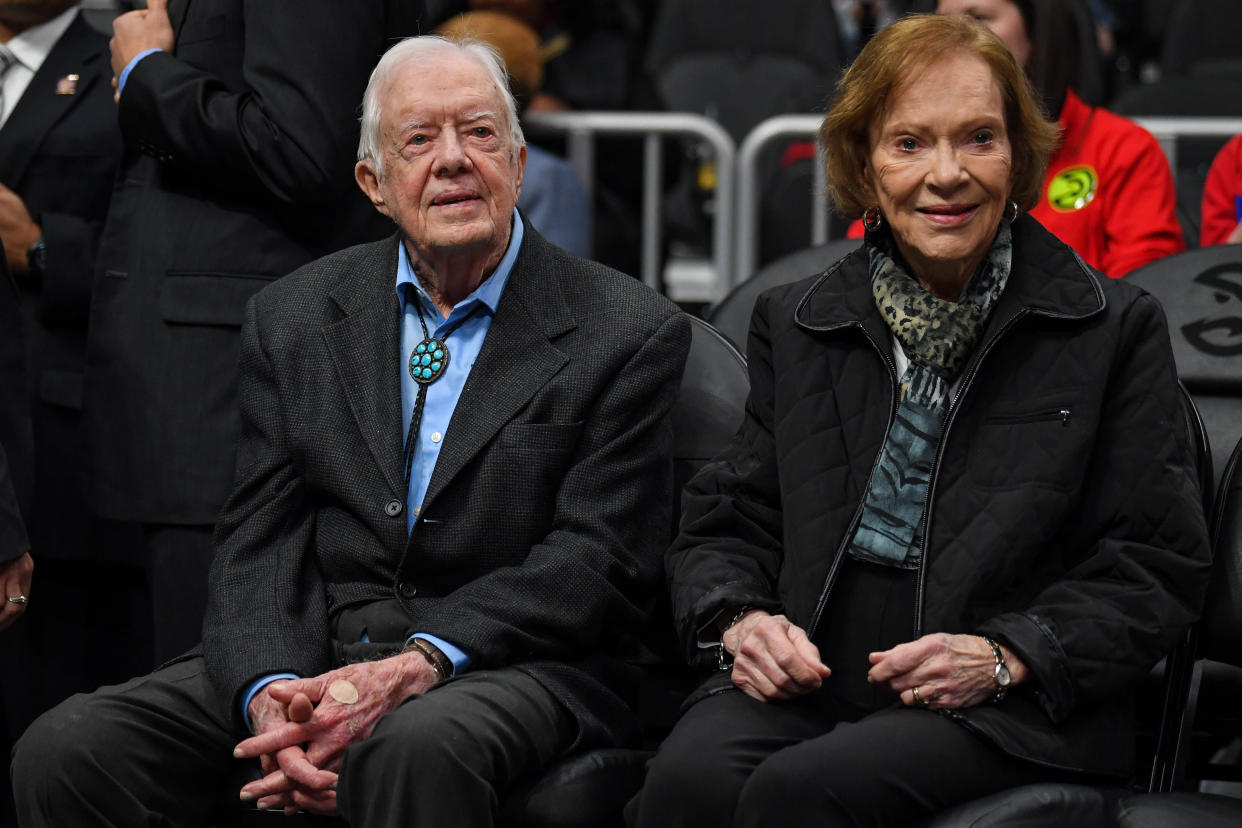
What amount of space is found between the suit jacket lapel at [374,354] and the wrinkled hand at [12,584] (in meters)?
0.68

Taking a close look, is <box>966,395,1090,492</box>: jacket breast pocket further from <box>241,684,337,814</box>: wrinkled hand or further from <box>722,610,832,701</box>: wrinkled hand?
<box>241,684,337,814</box>: wrinkled hand

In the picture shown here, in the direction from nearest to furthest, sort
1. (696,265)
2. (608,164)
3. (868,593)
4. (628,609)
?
(868,593) < (628,609) < (608,164) < (696,265)

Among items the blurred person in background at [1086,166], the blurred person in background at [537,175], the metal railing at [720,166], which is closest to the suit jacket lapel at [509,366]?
the blurred person in background at [1086,166]

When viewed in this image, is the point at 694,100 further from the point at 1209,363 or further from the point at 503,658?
the point at 503,658

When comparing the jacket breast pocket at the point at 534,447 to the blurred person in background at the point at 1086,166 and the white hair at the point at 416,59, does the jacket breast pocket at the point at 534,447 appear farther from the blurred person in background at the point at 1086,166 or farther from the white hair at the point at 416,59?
the blurred person in background at the point at 1086,166

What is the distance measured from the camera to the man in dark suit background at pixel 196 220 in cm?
319

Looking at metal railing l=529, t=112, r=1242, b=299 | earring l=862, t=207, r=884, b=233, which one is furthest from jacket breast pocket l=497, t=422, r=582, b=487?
metal railing l=529, t=112, r=1242, b=299

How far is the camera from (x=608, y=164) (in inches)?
208

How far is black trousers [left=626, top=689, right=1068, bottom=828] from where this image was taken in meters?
2.39

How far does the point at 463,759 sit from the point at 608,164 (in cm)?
305

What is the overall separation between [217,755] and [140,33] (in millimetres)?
1397

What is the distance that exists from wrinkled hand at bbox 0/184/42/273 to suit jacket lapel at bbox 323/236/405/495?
0.92m

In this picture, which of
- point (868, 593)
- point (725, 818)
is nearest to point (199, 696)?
point (725, 818)

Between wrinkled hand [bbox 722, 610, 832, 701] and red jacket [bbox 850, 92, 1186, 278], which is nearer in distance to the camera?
wrinkled hand [bbox 722, 610, 832, 701]
